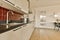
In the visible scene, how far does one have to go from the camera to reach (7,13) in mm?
2895

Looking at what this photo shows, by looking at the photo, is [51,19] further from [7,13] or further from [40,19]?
[7,13]

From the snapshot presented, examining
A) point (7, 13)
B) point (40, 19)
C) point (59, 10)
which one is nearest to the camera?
point (7, 13)

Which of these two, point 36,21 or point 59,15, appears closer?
point 59,15

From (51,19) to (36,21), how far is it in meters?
1.81

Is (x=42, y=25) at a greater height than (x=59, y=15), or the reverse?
(x=59, y=15)

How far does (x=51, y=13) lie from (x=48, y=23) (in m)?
1.21

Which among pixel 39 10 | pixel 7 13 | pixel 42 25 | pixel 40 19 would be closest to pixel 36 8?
pixel 39 10

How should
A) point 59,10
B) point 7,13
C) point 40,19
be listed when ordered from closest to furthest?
point 7,13 < point 59,10 < point 40,19

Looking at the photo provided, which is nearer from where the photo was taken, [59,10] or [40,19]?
[59,10]

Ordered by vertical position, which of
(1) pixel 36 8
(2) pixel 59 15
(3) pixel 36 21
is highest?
(1) pixel 36 8

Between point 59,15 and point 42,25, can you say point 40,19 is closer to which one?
point 42,25

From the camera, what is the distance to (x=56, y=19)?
33.8 ft

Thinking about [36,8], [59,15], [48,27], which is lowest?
[48,27]

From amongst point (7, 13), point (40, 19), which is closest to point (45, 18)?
point (40, 19)
